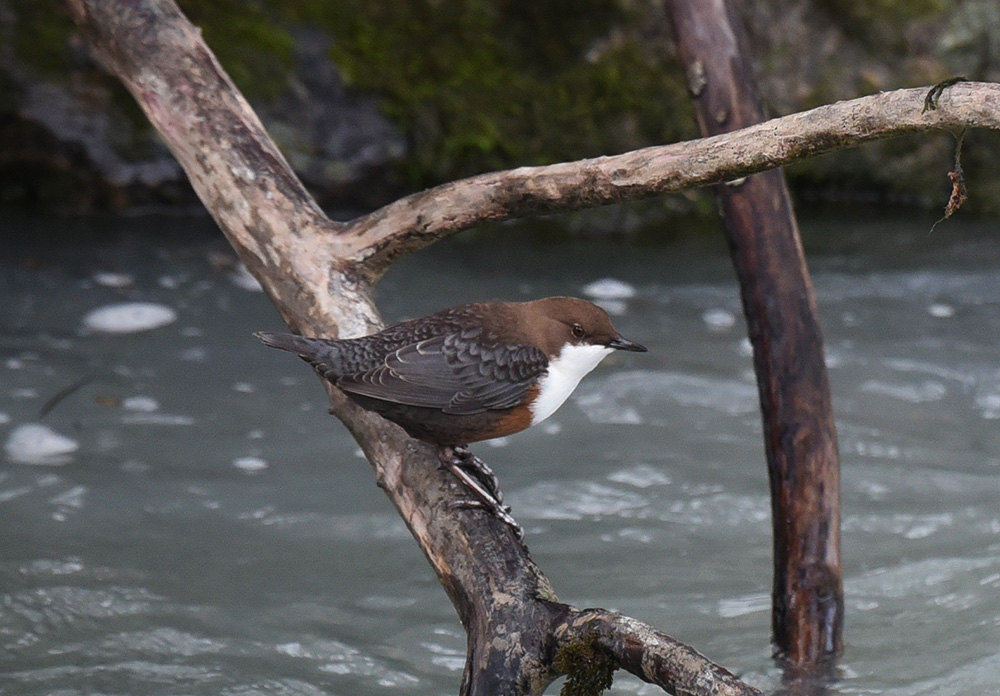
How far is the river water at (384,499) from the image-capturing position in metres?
3.26

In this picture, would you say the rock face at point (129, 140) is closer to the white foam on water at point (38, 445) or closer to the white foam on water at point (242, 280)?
the white foam on water at point (242, 280)

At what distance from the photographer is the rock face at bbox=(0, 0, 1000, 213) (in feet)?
21.5

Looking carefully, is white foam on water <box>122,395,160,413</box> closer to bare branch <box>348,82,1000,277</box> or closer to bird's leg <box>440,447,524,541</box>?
bare branch <box>348,82,1000,277</box>

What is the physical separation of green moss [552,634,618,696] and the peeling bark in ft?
0.10

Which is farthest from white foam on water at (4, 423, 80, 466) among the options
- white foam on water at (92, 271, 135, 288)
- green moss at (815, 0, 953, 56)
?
green moss at (815, 0, 953, 56)

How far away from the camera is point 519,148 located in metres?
6.76

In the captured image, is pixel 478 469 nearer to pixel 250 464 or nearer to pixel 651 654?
pixel 651 654

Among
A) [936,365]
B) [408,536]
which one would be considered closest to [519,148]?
[936,365]

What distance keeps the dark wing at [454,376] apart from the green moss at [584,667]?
0.67m

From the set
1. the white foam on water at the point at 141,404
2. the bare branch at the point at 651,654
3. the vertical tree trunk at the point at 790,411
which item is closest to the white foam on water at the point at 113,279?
the white foam on water at the point at 141,404

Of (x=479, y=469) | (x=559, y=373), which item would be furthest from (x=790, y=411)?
(x=479, y=469)

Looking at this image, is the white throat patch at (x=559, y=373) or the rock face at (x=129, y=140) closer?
the white throat patch at (x=559, y=373)

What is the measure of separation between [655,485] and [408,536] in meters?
0.97

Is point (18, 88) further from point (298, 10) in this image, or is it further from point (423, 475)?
point (423, 475)
